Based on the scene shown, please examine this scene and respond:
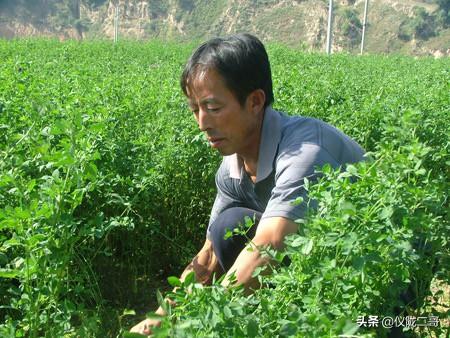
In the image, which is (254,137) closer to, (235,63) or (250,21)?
(235,63)

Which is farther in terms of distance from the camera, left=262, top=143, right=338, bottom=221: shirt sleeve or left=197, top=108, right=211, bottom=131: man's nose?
left=197, top=108, right=211, bottom=131: man's nose

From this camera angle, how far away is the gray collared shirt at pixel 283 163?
7.13 feet

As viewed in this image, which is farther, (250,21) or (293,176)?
(250,21)

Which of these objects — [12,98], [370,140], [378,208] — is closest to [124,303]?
[12,98]

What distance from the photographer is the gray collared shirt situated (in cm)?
217

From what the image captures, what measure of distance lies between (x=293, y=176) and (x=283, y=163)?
0.10m

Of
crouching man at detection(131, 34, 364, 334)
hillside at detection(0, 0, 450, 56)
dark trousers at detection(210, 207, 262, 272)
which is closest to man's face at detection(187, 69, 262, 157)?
crouching man at detection(131, 34, 364, 334)

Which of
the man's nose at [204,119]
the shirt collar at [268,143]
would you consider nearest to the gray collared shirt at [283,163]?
the shirt collar at [268,143]

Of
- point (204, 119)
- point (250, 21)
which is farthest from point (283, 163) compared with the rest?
point (250, 21)

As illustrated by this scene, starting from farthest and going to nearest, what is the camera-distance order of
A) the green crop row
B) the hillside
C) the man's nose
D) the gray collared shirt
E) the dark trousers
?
1. the hillside
2. the dark trousers
3. the man's nose
4. the gray collared shirt
5. the green crop row

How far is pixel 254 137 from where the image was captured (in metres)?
2.45

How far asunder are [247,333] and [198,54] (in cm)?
124

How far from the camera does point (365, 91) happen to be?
628 centimetres

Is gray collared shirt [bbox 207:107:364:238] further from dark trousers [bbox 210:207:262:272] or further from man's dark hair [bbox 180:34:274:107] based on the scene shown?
man's dark hair [bbox 180:34:274:107]
